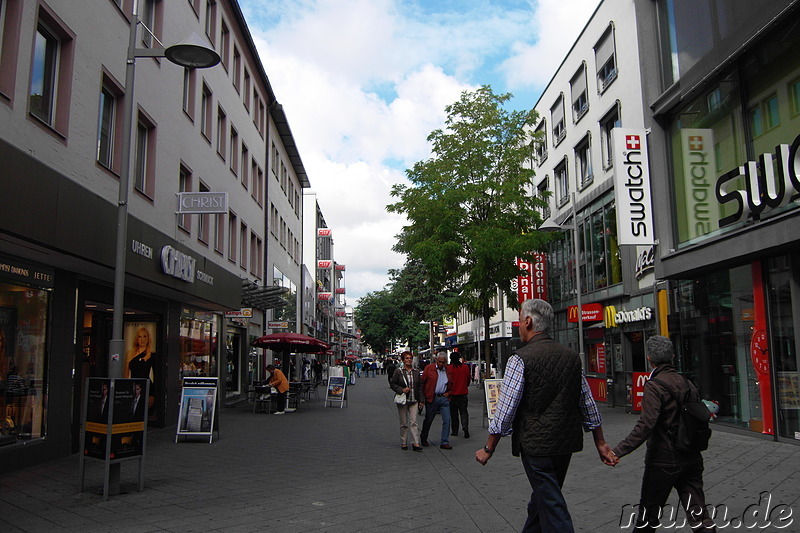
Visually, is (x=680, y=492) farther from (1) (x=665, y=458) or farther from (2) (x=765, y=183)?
Result: (2) (x=765, y=183)

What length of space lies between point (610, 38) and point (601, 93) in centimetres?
195

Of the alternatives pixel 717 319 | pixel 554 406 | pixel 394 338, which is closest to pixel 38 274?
pixel 554 406

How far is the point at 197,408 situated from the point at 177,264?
11.4ft

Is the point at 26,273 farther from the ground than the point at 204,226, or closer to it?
closer to it

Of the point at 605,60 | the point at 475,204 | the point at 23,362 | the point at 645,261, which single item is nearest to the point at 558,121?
the point at 605,60

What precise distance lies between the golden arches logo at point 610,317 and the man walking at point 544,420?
63.5 feet

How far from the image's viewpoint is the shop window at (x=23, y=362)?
9.48m

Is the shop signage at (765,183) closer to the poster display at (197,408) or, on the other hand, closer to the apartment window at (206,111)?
the poster display at (197,408)

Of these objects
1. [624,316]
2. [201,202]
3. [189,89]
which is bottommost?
[624,316]

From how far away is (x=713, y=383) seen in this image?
14.7 meters

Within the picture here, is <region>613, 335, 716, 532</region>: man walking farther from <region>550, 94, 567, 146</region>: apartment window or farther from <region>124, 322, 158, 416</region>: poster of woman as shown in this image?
<region>550, 94, 567, 146</region>: apartment window

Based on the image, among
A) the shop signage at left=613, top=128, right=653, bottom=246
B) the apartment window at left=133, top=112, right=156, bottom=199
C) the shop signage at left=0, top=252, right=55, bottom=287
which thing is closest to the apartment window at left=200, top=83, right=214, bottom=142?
the apartment window at left=133, top=112, right=156, bottom=199

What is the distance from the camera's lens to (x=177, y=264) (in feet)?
48.6

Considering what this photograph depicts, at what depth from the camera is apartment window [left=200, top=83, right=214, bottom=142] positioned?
2044cm
